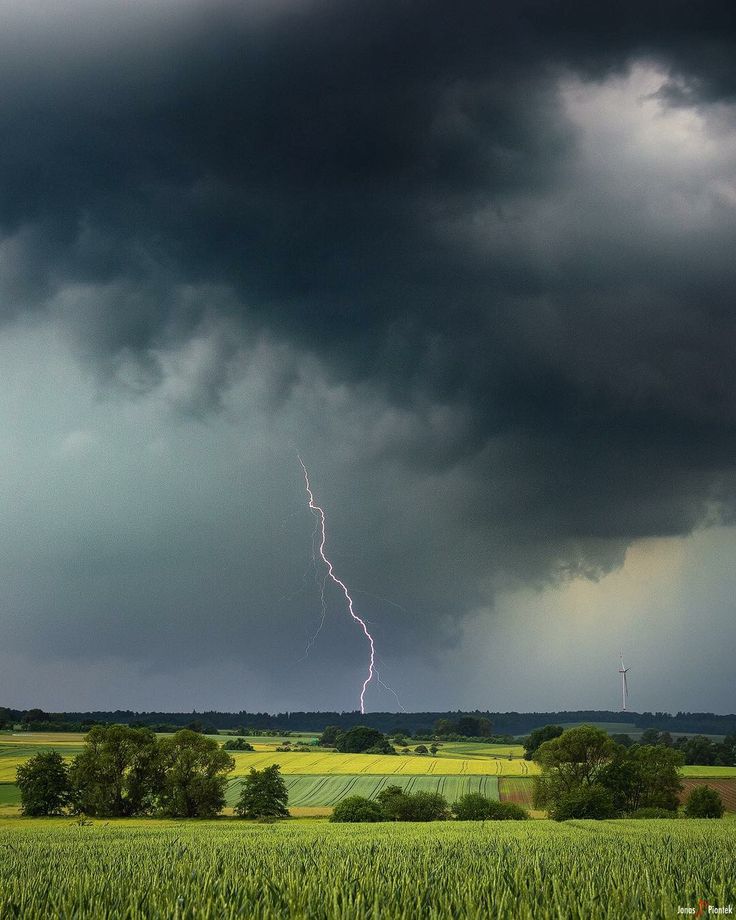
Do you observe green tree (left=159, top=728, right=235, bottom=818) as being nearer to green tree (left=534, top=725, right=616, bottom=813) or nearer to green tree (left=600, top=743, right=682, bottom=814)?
green tree (left=534, top=725, right=616, bottom=813)

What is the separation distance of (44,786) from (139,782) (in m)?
10.6

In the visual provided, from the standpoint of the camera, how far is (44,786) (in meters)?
80.1

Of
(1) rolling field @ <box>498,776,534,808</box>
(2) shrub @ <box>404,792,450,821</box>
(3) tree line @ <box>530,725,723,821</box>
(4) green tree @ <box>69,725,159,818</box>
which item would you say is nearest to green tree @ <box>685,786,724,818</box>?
(3) tree line @ <box>530,725,723,821</box>

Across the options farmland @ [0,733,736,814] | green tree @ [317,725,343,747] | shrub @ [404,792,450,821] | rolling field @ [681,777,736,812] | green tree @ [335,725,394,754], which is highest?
shrub @ [404,792,450,821]

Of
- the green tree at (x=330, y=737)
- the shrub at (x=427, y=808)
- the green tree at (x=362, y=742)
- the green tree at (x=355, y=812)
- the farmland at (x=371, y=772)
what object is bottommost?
the green tree at (x=330, y=737)

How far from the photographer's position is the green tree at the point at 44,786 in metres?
79.2

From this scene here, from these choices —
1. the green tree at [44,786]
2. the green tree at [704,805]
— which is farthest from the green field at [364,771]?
the green tree at [704,805]

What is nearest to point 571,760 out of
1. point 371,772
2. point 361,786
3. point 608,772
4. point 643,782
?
point 608,772

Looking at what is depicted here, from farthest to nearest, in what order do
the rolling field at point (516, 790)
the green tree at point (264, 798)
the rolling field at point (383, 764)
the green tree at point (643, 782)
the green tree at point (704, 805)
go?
the rolling field at point (383, 764) < the rolling field at point (516, 790) < the green tree at point (643, 782) < the green tree at point (264, 798) < the green tree at point (704, 805)

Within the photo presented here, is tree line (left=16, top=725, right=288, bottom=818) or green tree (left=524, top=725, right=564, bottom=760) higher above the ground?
tree line (left=16, top=725, right=288, bottom=818)

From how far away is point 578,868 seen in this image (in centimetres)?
1073

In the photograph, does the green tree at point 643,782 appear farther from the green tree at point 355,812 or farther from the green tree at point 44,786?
the green tree at point 44,786

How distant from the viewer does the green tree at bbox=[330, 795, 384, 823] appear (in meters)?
65.1

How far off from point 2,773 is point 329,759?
61404 millimetres
